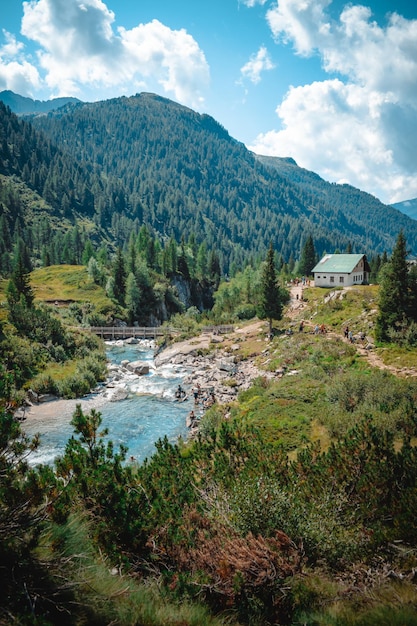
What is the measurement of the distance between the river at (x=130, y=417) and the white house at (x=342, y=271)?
123ft

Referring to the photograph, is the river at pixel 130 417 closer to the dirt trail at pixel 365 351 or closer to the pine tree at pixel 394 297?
the dirt trail at pixel 365 351

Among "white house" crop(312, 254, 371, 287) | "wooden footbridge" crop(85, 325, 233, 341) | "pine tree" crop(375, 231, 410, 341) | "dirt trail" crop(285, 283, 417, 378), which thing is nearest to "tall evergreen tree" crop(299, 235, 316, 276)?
"white house" crop(312, 254, 371, 287)

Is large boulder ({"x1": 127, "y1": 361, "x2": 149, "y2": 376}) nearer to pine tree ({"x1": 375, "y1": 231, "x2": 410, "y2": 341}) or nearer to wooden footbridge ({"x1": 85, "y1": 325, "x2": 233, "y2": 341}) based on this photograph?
wooden footbridge ({"x1": 85, "y1": 325, "x2": 233, "y2": 341})

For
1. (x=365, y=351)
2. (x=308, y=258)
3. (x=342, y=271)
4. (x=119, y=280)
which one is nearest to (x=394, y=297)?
(x=365, y=351)

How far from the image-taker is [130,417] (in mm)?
30359

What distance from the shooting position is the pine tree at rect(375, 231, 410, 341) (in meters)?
33.4

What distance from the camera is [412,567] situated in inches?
257

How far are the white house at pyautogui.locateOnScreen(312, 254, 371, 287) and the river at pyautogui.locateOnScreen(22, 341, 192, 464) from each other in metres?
37.4

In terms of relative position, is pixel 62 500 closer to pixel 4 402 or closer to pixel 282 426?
pixel 4 402

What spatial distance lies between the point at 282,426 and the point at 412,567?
1324 cm

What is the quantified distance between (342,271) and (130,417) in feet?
161

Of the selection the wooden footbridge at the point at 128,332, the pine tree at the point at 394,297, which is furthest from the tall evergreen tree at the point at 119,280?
the pine tree at the point at 394,297

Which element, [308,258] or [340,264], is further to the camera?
[308,258]

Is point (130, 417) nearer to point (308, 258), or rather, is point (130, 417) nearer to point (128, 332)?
point (128, 332)
